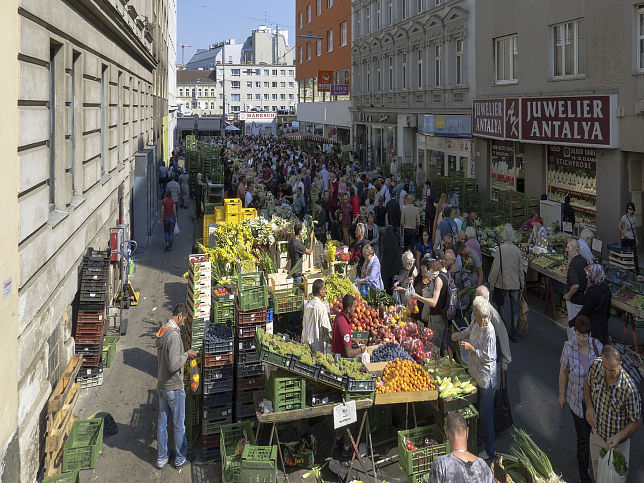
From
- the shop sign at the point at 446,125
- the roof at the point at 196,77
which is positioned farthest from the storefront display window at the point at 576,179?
the roof at the point at 196,77

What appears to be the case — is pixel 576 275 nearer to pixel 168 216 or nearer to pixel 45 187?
pixel 45 187

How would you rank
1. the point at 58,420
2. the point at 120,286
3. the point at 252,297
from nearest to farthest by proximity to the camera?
the point at 58,420, the point at 252,297, the point at 120,286

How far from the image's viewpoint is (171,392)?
7492mm

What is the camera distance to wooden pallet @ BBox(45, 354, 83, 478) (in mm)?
7133

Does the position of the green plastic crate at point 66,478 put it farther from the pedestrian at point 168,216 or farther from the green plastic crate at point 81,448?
the pedestrian at point 168,216

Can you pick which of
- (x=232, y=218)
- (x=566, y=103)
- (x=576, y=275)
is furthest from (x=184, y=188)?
(x=576, y=275)

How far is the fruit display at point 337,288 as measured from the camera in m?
10.5

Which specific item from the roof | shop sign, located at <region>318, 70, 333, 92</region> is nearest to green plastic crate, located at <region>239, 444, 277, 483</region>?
shop sign, located at <region>318, 70, 333, 92</region>

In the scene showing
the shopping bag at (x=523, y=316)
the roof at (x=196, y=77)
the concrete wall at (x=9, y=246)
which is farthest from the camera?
the roof at (x=196, y=77)

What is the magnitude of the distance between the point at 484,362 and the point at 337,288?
372 cm

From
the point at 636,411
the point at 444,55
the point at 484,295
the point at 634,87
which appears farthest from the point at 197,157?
the point at 636,411

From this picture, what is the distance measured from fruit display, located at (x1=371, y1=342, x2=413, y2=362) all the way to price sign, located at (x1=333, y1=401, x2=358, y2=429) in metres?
1.24

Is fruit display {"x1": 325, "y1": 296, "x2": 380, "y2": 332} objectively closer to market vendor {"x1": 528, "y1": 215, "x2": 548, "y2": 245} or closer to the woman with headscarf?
the woman with headscarf

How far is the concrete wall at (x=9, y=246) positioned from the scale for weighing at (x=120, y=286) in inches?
238
